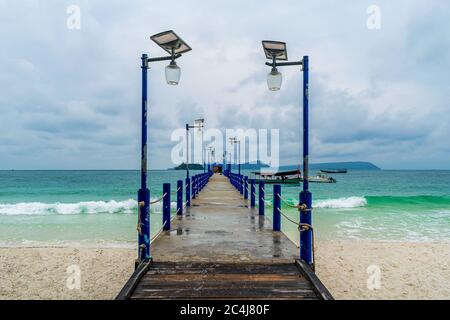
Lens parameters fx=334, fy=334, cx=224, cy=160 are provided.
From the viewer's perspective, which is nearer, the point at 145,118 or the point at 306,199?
the point at 306,199

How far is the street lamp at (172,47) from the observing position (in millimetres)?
5707

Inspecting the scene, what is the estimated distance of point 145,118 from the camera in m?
5.78

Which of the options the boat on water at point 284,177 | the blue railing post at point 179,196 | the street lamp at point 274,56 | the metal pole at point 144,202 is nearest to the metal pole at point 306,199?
the street lamp at point 274,56

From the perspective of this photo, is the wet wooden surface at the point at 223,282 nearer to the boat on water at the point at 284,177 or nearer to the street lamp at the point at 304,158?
the street lamp at the point at 304,158

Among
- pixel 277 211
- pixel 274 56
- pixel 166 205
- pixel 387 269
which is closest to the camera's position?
pixel 274 56

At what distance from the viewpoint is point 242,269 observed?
5.32 metres

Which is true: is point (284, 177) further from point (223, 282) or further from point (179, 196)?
point (223, 282)

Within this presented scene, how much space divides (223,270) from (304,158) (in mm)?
2305

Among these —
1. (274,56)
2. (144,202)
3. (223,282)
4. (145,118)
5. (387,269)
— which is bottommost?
(387,269)

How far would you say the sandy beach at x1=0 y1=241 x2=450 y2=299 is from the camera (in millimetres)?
8492

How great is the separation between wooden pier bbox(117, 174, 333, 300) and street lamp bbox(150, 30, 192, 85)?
321 cm

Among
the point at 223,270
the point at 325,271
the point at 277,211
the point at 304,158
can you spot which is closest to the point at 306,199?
the point at 304,158

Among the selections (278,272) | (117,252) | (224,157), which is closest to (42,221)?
(117,252)
